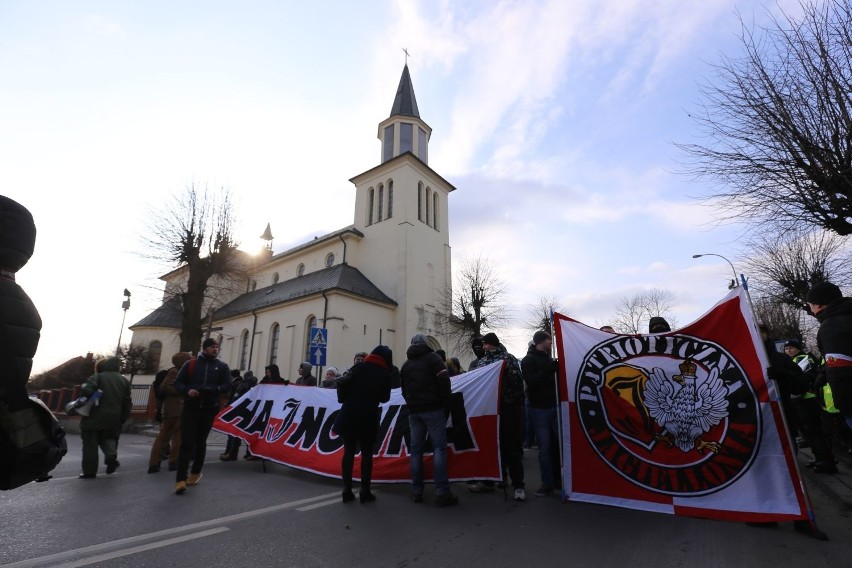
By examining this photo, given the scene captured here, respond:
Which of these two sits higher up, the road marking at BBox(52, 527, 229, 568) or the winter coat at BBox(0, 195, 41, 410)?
the winter coat at BBox(0, 195, 41, 410)

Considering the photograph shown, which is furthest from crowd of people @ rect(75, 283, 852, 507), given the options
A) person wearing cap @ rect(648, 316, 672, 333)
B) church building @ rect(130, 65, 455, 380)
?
church building @ rect(130, 65, 455, 380)

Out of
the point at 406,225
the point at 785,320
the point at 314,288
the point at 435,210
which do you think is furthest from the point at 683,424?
the point at 785,320

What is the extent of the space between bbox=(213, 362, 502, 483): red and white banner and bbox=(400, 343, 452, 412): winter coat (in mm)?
609

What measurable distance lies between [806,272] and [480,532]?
89.0 ft

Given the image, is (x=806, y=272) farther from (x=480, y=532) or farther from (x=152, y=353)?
(x=152, y=353)

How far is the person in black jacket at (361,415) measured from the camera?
5.16 meters

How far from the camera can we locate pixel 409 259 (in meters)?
30.6

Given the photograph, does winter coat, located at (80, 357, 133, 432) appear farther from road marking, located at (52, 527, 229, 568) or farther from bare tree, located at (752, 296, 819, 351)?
bare tree, located at (752, 296, 819, 351)

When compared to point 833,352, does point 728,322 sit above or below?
above

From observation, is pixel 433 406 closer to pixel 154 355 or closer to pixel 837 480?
pixel 837 480

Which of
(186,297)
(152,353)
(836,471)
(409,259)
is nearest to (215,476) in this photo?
(836,471)

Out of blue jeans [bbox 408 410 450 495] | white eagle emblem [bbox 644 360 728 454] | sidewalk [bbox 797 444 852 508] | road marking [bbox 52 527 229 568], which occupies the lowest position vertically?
road marking [bbox 52 527 229 568]

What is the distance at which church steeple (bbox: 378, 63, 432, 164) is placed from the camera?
35625 mm

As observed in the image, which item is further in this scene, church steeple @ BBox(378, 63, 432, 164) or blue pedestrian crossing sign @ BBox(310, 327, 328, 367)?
church steeple @ BBox(378, 63, 432, 164)
